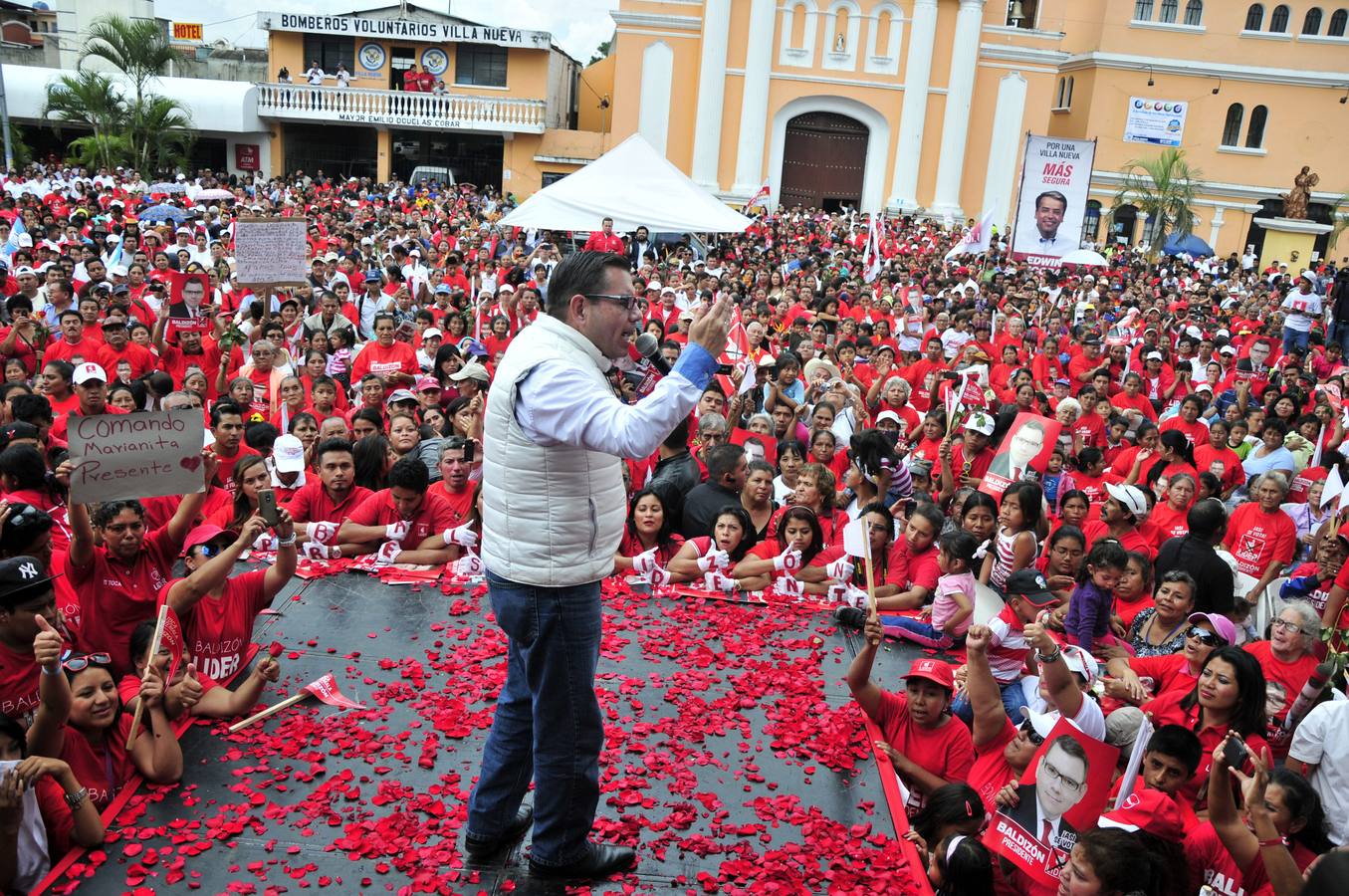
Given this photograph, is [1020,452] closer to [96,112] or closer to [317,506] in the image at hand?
[317,506]

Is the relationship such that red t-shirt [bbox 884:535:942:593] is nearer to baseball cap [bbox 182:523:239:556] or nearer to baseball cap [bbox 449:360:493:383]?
baseball cap [bbox 182:523:239:556]

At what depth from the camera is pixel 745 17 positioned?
123ft

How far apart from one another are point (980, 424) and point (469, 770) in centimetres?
587

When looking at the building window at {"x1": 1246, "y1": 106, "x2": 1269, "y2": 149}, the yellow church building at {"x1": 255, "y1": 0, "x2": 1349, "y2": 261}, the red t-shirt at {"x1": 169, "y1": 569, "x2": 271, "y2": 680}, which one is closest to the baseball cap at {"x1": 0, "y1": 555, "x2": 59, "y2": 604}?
the red t-shirt at {"x1": 169, "y1": 569, "x2": 271, "y2": 680}

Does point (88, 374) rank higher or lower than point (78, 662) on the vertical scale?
higher

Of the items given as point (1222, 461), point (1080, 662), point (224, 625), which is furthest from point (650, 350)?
point (1222, 461)

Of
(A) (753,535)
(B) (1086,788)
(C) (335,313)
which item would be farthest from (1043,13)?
(B) (1086,788)

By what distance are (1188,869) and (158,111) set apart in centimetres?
3756

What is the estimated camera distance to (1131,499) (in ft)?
24.1

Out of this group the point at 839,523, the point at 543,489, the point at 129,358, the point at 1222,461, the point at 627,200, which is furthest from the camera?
the point at 627,200

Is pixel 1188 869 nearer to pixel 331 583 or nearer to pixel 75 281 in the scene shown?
pixel 331 583

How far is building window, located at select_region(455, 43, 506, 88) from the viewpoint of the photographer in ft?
135

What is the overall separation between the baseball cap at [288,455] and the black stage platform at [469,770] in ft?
4.88

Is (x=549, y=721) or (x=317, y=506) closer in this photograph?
(x=549, y=721)
